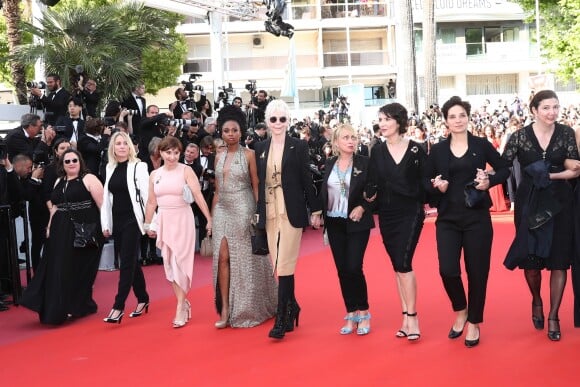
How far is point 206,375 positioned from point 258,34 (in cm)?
4454

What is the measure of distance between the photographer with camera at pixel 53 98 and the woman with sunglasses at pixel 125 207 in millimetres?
4798

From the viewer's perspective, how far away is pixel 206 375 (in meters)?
6.09

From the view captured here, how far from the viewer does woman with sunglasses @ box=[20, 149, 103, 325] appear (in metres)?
8.51

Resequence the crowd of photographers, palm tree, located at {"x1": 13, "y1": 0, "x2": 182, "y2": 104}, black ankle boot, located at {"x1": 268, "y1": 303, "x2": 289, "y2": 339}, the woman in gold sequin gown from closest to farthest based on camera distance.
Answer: black ankle boot, located at {"x1": 268, "y1": 303, "x2": 289, "y2": 339}
the woman in gold sequin gown
the crowd of photographers
palm tree, located at {"x1": 13, "y1": 0, "x2": 182, "y2": 104}

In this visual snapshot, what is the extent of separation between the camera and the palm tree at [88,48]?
1522 cm

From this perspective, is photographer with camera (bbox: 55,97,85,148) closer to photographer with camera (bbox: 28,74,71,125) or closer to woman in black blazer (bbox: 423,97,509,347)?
photographer with camera (bbox: 28,74,71,125)

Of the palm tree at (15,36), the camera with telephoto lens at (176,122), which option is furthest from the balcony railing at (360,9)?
the camera with telephoto lens at (176,122)

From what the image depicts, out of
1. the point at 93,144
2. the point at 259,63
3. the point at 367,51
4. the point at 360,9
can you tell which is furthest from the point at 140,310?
the point at 367,51

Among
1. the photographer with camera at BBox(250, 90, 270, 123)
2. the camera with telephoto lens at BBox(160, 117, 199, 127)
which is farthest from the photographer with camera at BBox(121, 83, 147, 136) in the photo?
the photographer with camera at BBox(250, 90, 270, 123)

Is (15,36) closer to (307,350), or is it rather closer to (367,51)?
(307,350)

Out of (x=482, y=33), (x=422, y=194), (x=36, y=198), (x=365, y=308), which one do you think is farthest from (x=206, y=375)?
(x=482, y=33)

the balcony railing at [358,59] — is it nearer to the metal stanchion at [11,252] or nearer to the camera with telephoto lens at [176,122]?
the camera with telephoto lens at [176,122]

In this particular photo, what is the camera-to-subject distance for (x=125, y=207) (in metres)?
8.42

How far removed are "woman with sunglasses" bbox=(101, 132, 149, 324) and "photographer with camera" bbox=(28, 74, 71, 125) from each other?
4798 mm
